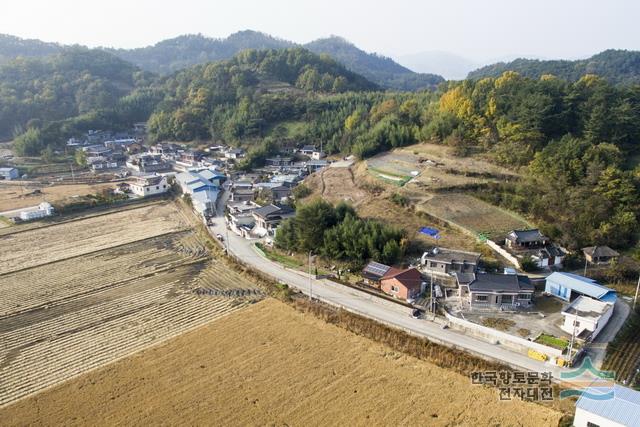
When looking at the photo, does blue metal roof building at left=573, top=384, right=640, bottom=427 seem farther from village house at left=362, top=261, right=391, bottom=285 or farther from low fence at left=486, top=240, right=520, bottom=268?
low fence at left=486, top=240, right=520, bottom=268

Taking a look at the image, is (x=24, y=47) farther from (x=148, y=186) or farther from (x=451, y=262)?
(x=451, y=262)

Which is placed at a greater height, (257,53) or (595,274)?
(257,53)

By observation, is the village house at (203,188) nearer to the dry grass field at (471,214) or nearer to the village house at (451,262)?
the dry grass field at (471,214)

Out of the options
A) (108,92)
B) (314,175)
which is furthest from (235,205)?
(108,92)

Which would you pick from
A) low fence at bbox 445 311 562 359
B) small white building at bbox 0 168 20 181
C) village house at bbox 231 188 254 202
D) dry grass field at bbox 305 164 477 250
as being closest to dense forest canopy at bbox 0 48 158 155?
small white building at bbox 0 168 20 181

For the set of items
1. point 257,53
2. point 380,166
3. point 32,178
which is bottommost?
point 32,178

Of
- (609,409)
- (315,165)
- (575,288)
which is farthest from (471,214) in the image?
(315,165)

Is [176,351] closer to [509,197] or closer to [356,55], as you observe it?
[509,197]
